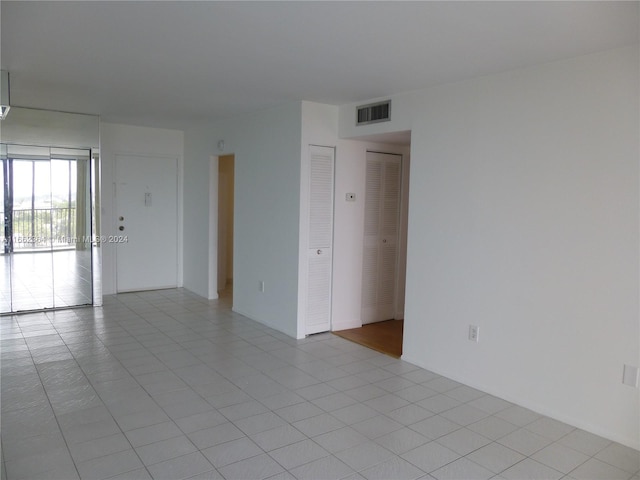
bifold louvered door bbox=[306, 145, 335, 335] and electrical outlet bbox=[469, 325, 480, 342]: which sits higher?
bifold louvered door bbox=[306, 145, 335, 335]

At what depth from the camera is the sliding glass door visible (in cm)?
549

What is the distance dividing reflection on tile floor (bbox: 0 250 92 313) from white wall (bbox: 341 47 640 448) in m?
4.33

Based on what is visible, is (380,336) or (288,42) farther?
(380,336)

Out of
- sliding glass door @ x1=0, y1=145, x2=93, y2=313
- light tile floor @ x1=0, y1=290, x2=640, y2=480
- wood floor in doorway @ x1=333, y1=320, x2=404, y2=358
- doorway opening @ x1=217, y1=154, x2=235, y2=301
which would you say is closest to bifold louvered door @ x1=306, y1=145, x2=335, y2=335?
wood floor in doorway @ x1=333, y1=320, x2=404, y2=358

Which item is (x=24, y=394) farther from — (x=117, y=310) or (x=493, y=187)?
(x=493, y=187)

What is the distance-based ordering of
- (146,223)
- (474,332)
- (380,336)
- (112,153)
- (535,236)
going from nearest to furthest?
(535,236)
(474,332)
(380,336)
(112,153)
(146,223)

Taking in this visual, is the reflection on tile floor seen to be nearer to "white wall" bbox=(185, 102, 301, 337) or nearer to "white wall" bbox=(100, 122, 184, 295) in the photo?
"white wall" bbox=(100, 122, 184, 295)

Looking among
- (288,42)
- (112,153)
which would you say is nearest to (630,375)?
(288,42)

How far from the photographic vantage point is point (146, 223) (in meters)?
7.16

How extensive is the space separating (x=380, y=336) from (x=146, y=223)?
13.5 ft

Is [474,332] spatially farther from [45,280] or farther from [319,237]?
[45,280]

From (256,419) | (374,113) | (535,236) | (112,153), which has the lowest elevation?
(256,419)

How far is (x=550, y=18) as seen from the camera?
8.11 ft

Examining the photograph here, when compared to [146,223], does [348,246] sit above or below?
below
